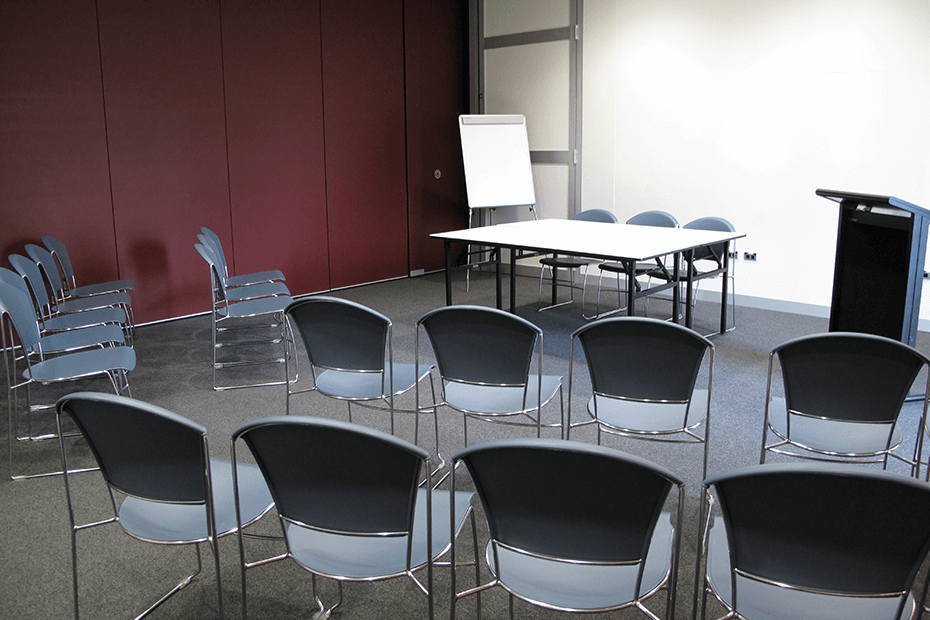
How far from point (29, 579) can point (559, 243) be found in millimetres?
4181

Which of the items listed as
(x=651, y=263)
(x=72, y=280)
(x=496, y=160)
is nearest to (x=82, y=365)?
(x=72, y=280)

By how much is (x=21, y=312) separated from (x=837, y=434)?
148 inches

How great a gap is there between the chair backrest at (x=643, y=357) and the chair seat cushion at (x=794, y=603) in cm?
104

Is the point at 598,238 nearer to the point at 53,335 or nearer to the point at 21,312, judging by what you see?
the point at 53,335

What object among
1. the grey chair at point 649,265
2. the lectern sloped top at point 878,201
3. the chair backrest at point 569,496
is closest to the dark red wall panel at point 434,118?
the grey chair at point 649,265

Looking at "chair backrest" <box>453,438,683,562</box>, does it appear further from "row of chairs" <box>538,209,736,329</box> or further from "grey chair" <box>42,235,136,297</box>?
"grey chair" <box>42,235,136,297</box>

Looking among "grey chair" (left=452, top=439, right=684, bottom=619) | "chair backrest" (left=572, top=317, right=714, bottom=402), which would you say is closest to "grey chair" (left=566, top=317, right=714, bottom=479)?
"chair backrest" (left=572, top=317, right=714, bottom=402)

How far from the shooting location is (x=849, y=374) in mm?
2793

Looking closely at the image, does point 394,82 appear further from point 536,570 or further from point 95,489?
point 536,570

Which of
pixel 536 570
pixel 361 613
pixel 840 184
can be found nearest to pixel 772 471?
pixel 536 570

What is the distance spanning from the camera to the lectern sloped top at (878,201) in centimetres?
A: 400

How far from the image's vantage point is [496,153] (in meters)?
8.55

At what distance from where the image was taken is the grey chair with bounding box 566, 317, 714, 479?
9.52 ft

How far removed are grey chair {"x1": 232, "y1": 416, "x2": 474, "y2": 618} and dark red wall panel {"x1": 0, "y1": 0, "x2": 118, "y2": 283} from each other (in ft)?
16.6
